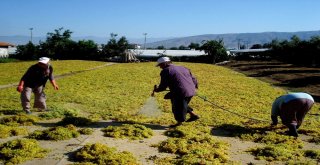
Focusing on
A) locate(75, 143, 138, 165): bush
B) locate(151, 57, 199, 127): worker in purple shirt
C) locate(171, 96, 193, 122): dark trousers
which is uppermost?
locate(151, 57, 199, 127): worker in purple shirt

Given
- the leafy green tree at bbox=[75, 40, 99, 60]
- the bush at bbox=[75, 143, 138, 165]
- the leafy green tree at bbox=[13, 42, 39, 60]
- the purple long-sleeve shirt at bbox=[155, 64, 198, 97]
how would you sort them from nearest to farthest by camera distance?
the bush at bbox=[75, 143, 138, 165] → the purple long-sleeve shirt at bbox=[155, 64, 198, 97] → the leafy green tree at bbox=[75, 40, 99, 60] → the leafy green tree at bbox=[13, 42, 39, 60]

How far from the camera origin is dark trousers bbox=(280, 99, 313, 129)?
9.37 m

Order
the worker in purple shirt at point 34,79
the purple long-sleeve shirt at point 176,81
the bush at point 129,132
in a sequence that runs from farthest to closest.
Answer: the worker in purple shirt at point 34,79 → the purple long-sleeve shirt at point 176,81 → the bush at point 129,132

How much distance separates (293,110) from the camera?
30.7 ft

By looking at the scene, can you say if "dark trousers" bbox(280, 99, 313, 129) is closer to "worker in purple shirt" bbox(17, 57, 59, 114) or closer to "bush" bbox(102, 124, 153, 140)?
"bush" bbox(102, 124, 153, 140)

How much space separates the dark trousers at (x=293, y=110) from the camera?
937 cm

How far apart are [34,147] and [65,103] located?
263 inches

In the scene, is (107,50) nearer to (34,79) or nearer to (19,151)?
(34,79)

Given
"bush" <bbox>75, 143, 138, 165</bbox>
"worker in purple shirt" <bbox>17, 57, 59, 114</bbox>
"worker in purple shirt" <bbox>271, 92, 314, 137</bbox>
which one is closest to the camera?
"bush" <bbox>75, 143, 138, 165</bbox>

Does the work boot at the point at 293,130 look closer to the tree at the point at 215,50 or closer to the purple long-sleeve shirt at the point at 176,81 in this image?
the purple long-sleeve shirt at the point at 176,81

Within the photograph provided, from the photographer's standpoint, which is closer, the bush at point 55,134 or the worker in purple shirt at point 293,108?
the bush at point 55,134

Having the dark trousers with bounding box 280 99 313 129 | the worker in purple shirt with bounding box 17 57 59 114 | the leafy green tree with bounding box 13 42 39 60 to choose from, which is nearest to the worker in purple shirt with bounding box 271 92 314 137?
the dark trousers with bounding box 280 99 313 129

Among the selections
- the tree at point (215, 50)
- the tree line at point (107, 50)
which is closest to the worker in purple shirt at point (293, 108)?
the tree line at point (107, 50)

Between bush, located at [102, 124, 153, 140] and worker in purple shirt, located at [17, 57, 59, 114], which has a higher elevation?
worker in purple shirt, located at [17, 57, 59, 114]
